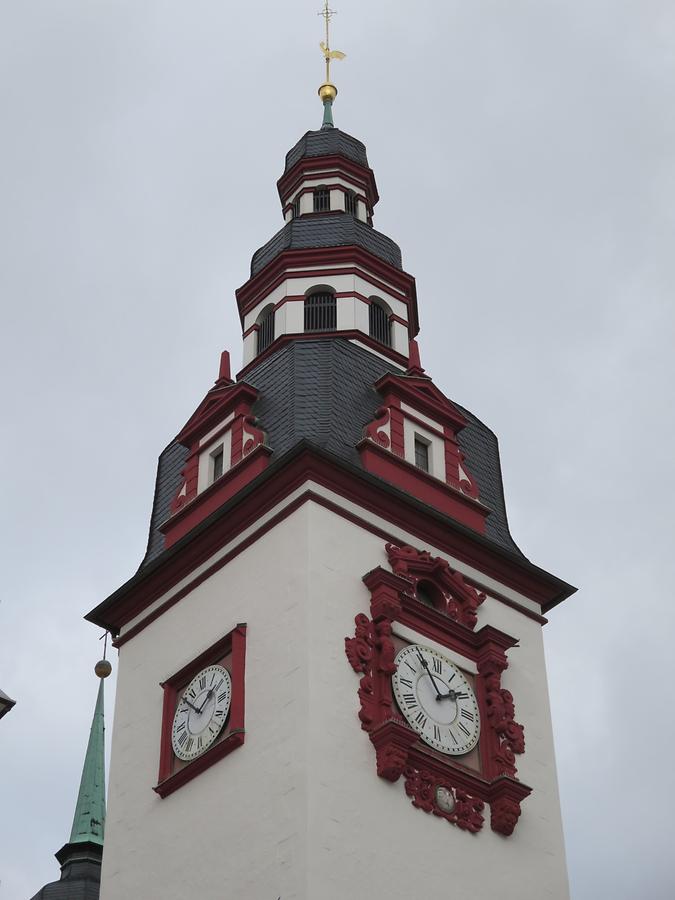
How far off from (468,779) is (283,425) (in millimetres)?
6776

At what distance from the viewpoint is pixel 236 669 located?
94.3 feet

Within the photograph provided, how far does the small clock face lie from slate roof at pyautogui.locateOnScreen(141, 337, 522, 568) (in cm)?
363

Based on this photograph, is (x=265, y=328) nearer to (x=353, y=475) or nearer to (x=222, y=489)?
(x=222, y=489)

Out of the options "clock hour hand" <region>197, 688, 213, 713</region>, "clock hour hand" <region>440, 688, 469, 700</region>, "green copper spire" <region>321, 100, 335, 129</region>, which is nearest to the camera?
"clock hour hand" <region>440, 688, 469, 700</region>

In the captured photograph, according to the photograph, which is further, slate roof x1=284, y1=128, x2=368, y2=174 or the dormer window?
slate roof x1=284, y1=128, x2=368, y2=174

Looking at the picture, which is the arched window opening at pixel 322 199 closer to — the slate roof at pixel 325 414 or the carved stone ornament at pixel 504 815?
the slate roof at pixel 325 414

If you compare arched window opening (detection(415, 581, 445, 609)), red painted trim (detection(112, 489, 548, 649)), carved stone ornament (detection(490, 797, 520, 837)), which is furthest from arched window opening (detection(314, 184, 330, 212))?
carved stone ornament (detection(490, 797, 520, 837))

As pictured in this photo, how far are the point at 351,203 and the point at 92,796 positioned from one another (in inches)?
607

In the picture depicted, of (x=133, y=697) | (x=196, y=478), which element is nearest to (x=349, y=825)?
(x=133, y=697)

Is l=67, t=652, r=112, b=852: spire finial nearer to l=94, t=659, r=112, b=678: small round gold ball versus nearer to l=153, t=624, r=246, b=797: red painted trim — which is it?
l=94, t=659, r=112, b=678: small round gold ball

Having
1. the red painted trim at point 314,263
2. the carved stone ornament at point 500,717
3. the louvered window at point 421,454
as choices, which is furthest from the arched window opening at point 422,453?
the red painted trim at point 314,263

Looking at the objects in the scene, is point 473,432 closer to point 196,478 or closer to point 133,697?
point 196,478

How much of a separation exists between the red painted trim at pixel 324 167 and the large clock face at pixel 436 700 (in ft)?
47.0

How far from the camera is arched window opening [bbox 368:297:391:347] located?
36156mm
